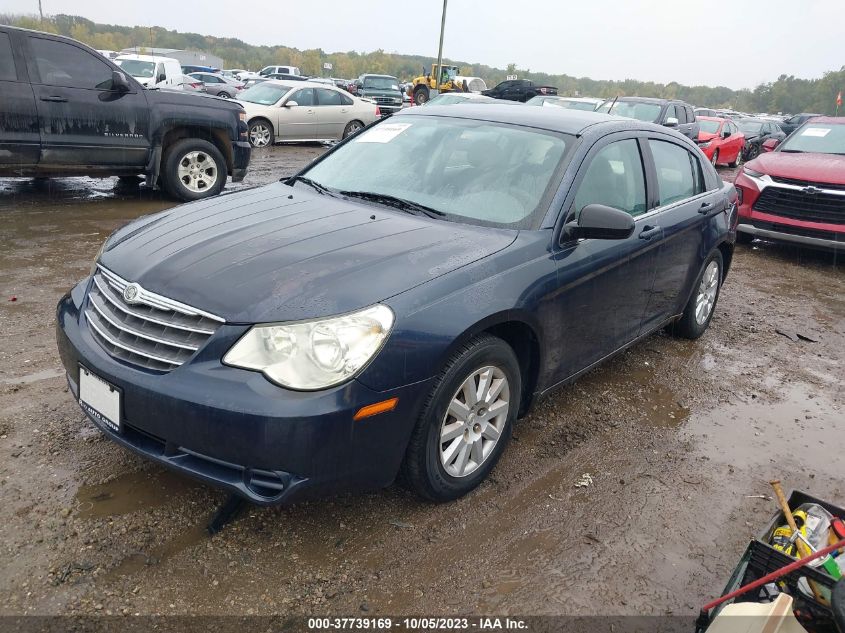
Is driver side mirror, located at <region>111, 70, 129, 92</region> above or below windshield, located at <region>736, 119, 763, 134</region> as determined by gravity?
above

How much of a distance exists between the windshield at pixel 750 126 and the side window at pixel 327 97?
16738 millimetres

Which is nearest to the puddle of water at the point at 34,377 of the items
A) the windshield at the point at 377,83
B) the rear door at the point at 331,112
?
the rear door at the point at 331,112

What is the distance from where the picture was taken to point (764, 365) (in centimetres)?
488

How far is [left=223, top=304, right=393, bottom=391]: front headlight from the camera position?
228 cm

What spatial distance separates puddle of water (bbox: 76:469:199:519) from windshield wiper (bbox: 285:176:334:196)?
1.67m

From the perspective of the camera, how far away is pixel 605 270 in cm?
348

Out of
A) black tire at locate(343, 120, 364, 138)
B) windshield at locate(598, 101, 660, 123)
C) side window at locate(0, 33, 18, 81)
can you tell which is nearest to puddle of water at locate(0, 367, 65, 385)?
side window at locate(0, 33, 18, 81)

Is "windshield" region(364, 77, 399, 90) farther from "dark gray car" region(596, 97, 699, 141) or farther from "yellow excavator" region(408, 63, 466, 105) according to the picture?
"dark gray car" region(596, 97, 699, 141)

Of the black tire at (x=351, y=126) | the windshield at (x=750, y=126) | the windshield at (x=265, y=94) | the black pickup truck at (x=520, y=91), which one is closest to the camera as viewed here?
the windshield at (x=265, y=94)

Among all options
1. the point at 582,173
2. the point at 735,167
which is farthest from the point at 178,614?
the point at 735,167

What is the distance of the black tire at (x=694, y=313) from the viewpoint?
4.87m

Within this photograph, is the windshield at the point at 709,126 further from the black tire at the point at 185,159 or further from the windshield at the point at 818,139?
the black tire at the point at 185,159

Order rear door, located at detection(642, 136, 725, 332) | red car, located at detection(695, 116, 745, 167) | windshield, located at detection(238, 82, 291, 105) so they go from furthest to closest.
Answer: red car, located at detection(695, 116, 745, 167)
windshield, located at detection(238, 82, 291, 105)
rear door, located at detection(642, 136, 725, 332)

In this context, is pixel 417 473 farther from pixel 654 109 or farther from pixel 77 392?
pixel 654 109
